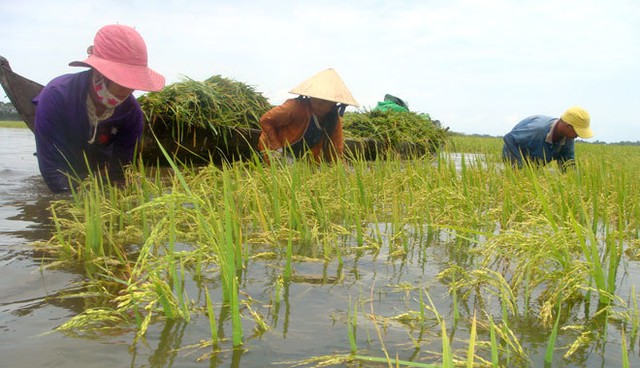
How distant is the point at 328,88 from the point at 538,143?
2756mm

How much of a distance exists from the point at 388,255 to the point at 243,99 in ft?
11.6

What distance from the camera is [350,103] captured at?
3975 millimetres

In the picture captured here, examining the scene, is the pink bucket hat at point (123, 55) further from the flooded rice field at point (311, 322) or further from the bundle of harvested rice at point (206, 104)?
the bundle of harvested rice at point (206, 104)

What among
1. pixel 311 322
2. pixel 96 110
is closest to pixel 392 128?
pixel 96 110

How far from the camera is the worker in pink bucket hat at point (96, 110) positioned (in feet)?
8.66

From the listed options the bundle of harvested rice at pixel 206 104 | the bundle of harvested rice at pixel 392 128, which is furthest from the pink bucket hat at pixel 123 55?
the bundle of harvested rice at pixel 392 128

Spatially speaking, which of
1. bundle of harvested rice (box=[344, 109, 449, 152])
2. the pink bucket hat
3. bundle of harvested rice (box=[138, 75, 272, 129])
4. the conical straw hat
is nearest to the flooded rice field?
the pink bucket hat

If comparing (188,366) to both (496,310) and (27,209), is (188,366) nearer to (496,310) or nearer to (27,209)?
(496,310)

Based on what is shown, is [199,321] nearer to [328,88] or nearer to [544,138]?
[328,88]

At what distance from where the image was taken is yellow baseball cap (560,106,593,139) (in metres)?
4.95

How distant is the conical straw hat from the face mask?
57.2 inches

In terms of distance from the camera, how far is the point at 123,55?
8.69ft

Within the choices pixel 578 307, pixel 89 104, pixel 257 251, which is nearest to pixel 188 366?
pixel 257 251

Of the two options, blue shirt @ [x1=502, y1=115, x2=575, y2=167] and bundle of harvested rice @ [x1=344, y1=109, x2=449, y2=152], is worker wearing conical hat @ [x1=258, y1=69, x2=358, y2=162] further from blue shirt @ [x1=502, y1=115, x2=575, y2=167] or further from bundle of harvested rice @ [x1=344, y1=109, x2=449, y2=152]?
blue shirt @ [x1=502, y1=115, x2=575, y2=167]
